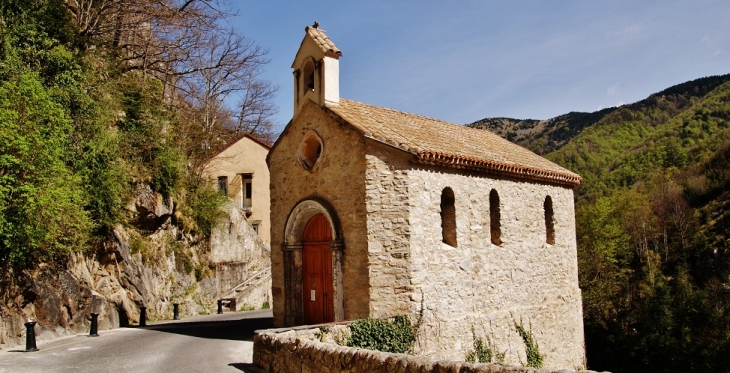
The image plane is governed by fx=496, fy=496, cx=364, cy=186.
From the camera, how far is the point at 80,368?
9.23m

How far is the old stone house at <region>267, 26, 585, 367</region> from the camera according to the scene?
11.4 meters

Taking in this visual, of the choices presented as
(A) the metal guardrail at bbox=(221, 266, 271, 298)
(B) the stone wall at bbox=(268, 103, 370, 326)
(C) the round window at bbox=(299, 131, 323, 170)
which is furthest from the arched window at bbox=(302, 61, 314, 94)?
(A) the metal guardrail at bbox=(221, 266, 271, 298)

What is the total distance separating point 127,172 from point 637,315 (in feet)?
88.1

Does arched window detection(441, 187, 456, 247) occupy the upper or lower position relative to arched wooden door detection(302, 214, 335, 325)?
upper

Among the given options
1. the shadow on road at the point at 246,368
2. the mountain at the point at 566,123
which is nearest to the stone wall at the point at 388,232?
the shadow on road at the point at 246,368

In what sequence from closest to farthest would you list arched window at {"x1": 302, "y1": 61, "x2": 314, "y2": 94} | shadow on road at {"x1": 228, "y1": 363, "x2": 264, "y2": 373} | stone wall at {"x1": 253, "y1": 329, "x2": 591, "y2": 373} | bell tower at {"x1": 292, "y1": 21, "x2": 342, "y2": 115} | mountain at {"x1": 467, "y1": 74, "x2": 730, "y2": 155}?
stone wall at {"x1": 253, "y1": 329, "x2": 591, "y2": 373} → shadow on road at {"x1": 228, "y1": 363, "x2": 264, "y2": 373} → bell tower at {"x1": 292, "y1": 21, "x2": 342, "y2": 115} → arched window at {"x1": 302, "y1": 61, "x2": 314, "y2": 94} → mountain at {"x1": 467, "y1": 74, "x2": 730, "y2": 155}

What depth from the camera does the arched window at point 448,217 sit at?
1259 cm

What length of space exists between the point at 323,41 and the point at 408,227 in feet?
18.5

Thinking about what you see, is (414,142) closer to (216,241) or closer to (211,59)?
(216,241)

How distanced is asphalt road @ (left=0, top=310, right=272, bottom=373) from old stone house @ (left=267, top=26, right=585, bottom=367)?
2274 mm

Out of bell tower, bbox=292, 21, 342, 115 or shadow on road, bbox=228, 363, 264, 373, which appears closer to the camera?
shadow on road, bbox=228, 363, 264, 373

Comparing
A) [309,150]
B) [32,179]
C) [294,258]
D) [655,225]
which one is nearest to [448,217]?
[309,150]

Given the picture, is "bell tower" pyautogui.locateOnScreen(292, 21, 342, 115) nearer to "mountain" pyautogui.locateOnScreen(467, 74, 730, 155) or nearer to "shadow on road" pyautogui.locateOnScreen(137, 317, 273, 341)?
"shadow on road" pyautogui.locateOnScreen(137, 317, 273, 341)

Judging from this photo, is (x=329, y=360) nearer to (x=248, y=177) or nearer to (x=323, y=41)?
(x=323, y=41)
